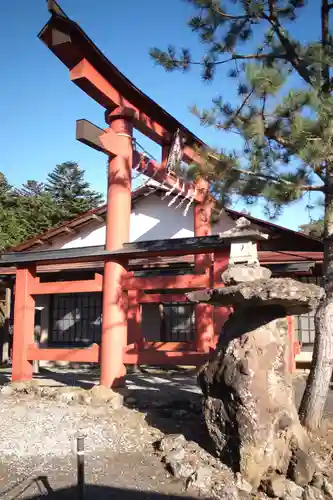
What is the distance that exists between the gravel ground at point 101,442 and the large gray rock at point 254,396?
1.17ft

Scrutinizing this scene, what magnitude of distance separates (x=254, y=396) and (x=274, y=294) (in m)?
1.24

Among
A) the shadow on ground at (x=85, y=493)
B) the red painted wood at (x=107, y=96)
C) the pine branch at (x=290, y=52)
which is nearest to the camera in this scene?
the shadow on ground at (x=85, y=493)

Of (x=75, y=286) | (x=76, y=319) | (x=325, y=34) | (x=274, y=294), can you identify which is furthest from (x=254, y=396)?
(x=76, y=319)

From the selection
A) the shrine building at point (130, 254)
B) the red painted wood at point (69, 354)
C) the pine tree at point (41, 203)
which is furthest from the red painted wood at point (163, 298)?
the pine tree at point (41, 203)

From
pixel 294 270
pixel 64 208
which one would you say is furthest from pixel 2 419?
pixel 64 208

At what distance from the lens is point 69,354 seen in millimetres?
8406

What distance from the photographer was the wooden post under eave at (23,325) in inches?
351

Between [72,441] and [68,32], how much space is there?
6602 mm

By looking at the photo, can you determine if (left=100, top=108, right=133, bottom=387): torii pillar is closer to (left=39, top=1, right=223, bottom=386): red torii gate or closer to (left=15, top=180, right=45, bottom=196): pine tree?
(left=39, top=1, right=223, bottom=386): red torii gate

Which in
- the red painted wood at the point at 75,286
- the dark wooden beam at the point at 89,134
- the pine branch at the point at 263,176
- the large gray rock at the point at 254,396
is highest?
the dark wooden beam at the point at 89,134

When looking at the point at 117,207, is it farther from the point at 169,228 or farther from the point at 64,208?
the point at 64,208

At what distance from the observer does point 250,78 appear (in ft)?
17.3

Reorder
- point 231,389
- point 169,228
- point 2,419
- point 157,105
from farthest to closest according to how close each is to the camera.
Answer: point 169,228, point 157,105, point 2,419, point 231,389

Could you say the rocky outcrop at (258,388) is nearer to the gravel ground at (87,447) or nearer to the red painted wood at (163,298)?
the gravel ground at (87,447)
